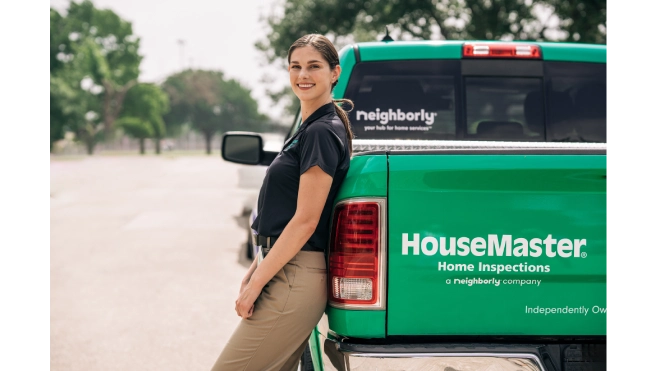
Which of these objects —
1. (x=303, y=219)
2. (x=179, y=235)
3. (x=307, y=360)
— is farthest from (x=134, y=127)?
(x=303, y=219)

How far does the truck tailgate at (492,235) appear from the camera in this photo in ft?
7.39

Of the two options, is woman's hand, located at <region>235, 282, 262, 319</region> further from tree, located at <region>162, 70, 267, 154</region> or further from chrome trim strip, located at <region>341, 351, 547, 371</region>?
tree, located at <region>162, 70, 267, 154</region>

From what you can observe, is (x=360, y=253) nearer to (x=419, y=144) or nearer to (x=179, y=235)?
(x=419, y=144)

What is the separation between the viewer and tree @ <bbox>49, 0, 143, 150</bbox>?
61469 mm

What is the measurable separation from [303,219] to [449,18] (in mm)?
19138

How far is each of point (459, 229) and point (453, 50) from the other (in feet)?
7.14

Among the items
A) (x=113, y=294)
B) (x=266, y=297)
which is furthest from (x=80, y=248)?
(x=266, y=297)

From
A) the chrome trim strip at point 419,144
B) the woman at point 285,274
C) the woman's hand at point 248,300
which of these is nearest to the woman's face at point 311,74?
the woman at point 285,274

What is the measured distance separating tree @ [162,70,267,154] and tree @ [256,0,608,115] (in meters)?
87.8

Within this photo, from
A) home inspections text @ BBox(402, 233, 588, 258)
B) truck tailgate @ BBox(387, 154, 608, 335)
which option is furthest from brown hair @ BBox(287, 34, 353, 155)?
home inspections text @ BBox(402, 233, 588, 258)

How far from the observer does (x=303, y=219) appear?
2.28m

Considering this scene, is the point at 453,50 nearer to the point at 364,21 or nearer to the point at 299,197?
the point at 299,197

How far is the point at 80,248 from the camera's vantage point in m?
9.58

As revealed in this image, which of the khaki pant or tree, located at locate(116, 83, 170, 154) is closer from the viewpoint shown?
the khaki pant
